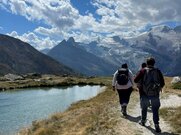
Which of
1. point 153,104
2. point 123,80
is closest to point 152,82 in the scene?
point 153,104

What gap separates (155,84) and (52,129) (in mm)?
8500

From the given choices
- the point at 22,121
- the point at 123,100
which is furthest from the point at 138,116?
the point at 22,121

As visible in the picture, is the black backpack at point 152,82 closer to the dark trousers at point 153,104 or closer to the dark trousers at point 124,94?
the dark trousers at point 153,104

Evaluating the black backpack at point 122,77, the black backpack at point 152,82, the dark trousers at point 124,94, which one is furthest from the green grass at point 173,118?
the black backpack at point 122,77

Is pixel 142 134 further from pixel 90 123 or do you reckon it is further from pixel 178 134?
pixel 90 123

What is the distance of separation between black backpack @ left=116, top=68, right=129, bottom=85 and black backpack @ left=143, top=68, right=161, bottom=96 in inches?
219

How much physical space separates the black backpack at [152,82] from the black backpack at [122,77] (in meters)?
5.57

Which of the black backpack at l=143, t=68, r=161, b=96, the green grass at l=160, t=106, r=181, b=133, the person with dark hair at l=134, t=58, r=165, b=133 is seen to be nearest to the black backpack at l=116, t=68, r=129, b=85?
the green grass at l=160, t=106, r=181, b=133

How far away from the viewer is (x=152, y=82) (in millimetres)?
20781

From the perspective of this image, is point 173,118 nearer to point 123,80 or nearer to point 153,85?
point 123,80

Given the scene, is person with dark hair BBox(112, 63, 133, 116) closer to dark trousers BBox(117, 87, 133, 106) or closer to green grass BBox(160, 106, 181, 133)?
dark trousers BBox(117, 87, 133, 106)

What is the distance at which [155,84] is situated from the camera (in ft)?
68.0

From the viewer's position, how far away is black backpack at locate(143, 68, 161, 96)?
68.0ft

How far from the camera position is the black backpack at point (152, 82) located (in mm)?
20734
